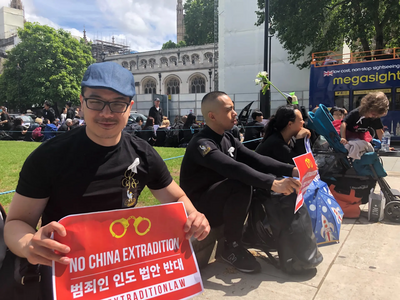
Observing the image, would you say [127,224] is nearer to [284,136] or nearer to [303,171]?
[303,171]

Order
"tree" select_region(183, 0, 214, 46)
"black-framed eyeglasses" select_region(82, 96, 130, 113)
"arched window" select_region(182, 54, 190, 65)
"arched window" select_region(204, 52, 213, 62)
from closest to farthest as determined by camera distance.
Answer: "black-framed eyeglasses" select_region(82, 96, 130, 113) → "tree" select_region(183, 0, 214, 46) → "arched window" select_region(204, 52, 213, 62) → "arched window" select_region(182, 54, 190, 65)

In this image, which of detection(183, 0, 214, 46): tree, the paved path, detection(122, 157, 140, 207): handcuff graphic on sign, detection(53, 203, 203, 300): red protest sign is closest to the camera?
detection(53, 203, 203, 300): red protest sign

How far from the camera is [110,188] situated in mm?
1511

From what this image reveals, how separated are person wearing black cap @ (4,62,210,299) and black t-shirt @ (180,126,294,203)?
98 cm

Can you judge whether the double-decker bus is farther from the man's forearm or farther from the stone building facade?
the stone building facade

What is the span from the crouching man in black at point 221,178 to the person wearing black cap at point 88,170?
3.73 ft

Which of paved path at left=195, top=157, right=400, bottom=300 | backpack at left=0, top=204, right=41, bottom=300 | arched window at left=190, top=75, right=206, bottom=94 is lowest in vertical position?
paved path at left=195, top=157, right=400, bottom=300

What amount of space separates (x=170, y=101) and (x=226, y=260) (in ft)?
88.9

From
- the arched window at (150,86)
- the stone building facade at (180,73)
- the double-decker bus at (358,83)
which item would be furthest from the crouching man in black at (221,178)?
the arched window at (150,86)

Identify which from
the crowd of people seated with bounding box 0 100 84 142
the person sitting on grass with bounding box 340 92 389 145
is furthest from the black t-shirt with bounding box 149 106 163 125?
the person sitting on grass with bounding box 340 92 389 145

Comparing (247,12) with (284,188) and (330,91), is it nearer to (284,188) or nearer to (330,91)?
(330,91)

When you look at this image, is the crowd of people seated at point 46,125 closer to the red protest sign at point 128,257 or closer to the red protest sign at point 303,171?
the red protest sign at point 303,171

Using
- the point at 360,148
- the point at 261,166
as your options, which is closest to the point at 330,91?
the point at 360,148

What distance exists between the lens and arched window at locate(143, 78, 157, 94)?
5438 cm
